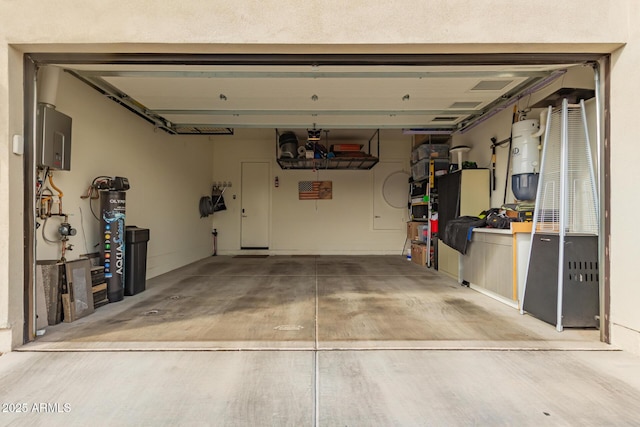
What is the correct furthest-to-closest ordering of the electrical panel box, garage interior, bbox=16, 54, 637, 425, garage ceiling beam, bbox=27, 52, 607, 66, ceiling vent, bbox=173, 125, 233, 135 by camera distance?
ceiling vent, bbox=173, 125, 233, 135 < the electrical panel box < garage ceiling beam, bbox=27, 52, 607, 66 < garage interior, bbox=16, 54, 637, 425

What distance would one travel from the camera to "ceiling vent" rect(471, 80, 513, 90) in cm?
358

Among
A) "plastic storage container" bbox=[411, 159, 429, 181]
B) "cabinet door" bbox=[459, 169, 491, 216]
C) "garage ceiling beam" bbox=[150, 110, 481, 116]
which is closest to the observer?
"garage ceiling beam" bbox=[150, 110, 481, 116]

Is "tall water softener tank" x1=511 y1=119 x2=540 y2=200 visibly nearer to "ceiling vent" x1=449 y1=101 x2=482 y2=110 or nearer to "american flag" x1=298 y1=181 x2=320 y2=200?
"ceiling vent" x1=449 y1=101 x2=482 y2=110

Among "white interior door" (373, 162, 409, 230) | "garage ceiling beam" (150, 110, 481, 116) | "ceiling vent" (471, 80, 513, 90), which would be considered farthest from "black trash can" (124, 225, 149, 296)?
"white interior door" (373, 162, 409, 230)

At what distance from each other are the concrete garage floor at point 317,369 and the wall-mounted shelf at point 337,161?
15.0 ft

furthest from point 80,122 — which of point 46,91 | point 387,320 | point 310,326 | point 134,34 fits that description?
point 387,320

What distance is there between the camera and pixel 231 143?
28.7 feet

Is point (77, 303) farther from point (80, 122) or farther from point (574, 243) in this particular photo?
point (574, 243)

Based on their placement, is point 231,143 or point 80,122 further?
point 231,143

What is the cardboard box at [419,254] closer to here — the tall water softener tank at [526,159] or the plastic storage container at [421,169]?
the plastic storage container at [421,169]

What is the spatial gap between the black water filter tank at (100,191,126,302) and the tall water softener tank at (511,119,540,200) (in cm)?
464

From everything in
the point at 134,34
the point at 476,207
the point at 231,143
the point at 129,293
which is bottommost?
the point at 129,293

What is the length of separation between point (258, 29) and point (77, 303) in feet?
9.67

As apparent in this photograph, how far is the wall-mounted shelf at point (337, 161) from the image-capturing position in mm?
7484
